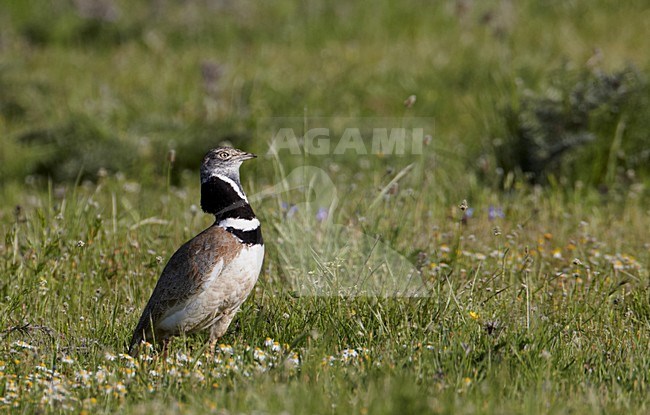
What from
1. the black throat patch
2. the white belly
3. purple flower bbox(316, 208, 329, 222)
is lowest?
purple flower bbox(316, 208, 329, 222)

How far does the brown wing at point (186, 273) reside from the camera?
451cm

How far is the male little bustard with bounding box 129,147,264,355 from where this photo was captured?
4.49 metres

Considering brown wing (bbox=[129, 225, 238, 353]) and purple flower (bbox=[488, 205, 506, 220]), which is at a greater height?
brown wing (bbox=[129, 225, 238, 353])

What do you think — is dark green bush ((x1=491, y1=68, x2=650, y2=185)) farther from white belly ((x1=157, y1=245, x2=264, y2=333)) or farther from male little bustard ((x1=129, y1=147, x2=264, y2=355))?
white belly ((x1=157, y1=245, x2=264, y2=333))

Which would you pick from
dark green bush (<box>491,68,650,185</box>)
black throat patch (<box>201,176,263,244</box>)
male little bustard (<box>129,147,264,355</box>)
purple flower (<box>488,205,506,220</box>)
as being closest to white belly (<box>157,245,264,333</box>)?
male little bustard (<box>129,147,264,355</box>)

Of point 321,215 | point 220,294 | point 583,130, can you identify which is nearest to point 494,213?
point 321,215

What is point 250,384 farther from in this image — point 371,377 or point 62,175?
point 62,175

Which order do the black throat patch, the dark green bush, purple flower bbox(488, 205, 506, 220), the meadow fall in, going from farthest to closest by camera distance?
the dark green bush
purple flower bbox(488, 205, 506, 220)
the black throat patch
the meadow

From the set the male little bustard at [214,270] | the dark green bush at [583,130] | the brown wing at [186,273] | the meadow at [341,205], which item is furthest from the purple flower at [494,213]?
the brown wing at [186,273]

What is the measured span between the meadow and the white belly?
17cm

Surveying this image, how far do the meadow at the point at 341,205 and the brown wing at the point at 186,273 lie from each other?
21 cm

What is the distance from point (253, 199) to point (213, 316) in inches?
71.1

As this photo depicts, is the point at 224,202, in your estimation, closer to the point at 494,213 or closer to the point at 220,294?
the point at 220,294

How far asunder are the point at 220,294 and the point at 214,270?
0.39 feet
